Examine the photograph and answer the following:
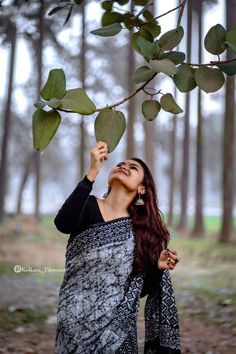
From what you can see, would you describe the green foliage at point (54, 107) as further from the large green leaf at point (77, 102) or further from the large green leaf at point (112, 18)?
the large green leaf at point (112, 18)

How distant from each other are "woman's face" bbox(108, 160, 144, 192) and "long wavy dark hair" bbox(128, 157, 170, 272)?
0.03m

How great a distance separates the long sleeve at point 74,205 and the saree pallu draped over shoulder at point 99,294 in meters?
0.16

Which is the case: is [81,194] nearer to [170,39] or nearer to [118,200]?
[118,200]

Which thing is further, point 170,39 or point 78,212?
point 78,212

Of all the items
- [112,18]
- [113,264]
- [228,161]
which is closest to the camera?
[113,264]

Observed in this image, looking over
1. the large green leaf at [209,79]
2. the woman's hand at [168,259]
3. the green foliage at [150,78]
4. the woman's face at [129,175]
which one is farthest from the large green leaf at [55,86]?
the woman's hand at [168,259]

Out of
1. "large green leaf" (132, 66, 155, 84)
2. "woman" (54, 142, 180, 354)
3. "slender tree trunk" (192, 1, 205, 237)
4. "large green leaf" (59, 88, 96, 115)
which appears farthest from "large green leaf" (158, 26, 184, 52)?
"slender tree trunk" (192, 1, 205, 237)

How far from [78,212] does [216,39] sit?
0.84 m

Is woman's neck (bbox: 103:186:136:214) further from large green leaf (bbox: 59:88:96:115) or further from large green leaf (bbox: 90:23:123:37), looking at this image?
large green leaf (bbox: 90:23:123:37)

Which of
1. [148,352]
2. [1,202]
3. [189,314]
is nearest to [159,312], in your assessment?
[148,352]

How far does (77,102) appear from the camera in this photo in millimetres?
1593

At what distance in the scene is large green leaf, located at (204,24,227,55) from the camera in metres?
1.65

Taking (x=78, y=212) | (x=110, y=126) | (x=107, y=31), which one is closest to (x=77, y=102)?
(x=110, y=126)

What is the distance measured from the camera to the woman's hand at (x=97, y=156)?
1826 mm
